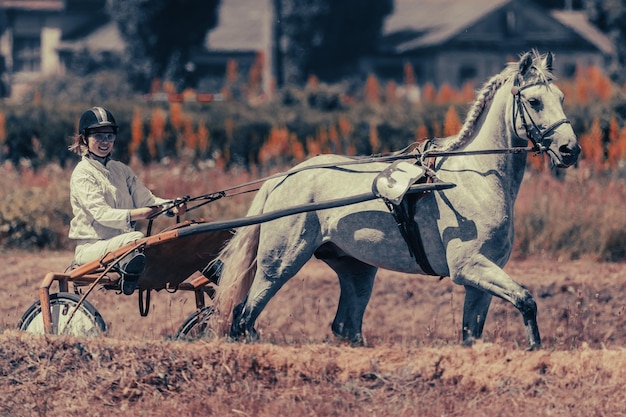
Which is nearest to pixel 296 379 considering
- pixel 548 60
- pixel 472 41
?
pixel 548 60

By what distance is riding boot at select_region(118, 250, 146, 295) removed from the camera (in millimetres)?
9391

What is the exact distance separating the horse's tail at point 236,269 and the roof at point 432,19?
4295cm

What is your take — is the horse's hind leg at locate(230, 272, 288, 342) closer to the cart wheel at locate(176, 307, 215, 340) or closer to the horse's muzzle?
the cart wheel at locate(176, 307, 215, 340)

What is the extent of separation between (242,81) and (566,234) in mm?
32689

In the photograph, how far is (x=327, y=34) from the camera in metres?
49.2

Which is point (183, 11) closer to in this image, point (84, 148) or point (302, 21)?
point (302, 21)

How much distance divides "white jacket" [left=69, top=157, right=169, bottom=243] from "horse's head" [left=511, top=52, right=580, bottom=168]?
2.70 metres

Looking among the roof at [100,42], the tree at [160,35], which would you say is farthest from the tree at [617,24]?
the roof at [100,42]

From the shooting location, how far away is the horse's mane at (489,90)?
30.9 ft

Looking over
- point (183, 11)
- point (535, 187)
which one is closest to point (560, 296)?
point (535, 187)

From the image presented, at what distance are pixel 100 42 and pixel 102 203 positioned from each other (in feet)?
151

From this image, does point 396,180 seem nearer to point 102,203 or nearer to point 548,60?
point 548,60

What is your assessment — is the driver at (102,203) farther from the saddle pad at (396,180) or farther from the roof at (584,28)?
the roof at (584,28)

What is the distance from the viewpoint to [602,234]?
15438 millimetres
